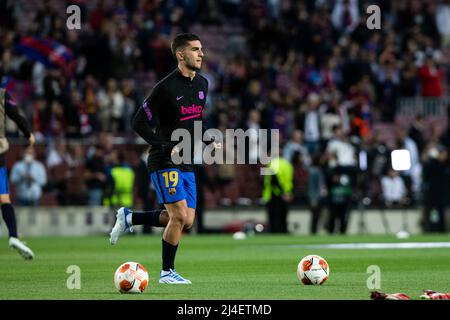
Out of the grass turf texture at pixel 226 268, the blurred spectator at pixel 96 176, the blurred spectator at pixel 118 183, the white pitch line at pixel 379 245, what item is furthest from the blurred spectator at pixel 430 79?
the white pitch line at pixel 379 245

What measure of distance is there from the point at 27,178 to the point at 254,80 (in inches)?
272

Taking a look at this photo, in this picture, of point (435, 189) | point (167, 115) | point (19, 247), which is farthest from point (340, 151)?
point (167, 115)

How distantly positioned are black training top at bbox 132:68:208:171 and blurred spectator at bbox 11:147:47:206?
1556 centimetres

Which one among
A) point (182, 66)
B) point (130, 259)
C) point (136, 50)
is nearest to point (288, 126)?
point (136, 50)

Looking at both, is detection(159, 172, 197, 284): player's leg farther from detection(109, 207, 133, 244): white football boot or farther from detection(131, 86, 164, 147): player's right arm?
detection(109, 207, 133, 244): white football boot

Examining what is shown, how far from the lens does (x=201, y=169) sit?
2945cm

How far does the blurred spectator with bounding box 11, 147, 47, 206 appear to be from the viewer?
2836 cm

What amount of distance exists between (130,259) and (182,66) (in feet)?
20.6

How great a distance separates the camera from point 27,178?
28328mm

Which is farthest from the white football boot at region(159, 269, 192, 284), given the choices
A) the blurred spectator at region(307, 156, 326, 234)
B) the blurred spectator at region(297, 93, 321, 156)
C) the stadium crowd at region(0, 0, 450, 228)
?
the blurred spectator at region(297, 93, 321, 156)

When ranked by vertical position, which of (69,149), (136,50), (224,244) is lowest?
(224,244)

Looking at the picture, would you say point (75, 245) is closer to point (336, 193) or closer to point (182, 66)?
point (336, 193)

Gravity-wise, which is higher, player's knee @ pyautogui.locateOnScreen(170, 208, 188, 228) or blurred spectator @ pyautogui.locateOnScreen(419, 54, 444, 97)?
blurred spectator @ pyautogui.locateOnScreen(419, 54, 444, 97)

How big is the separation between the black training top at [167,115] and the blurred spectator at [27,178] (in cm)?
1556
